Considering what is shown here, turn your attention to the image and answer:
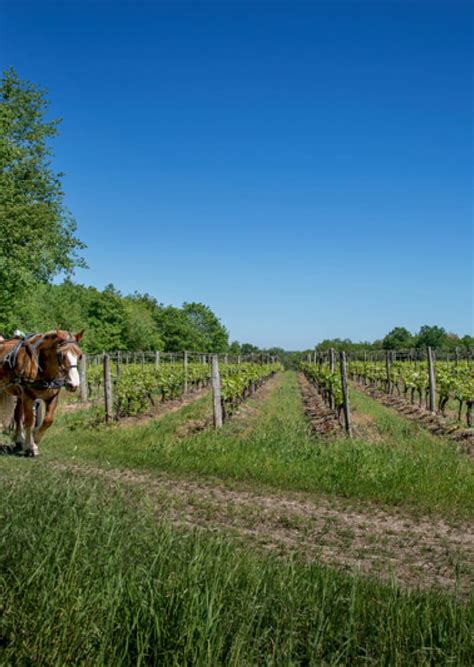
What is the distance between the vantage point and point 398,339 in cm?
11331

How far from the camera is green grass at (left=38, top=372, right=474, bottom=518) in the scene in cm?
613

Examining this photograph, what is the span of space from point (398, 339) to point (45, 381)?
4407 inches

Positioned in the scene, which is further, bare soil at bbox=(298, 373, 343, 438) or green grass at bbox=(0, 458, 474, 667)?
bare soil at bbox=(298, 373, 343, 438)

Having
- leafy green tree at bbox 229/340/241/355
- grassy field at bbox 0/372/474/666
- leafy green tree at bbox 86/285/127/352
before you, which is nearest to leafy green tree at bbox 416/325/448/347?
leafy green tree at bbox 229/340/241/355

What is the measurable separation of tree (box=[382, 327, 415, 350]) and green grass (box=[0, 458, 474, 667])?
107m

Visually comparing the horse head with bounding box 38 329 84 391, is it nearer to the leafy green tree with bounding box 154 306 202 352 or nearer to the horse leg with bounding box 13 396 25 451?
the horse leg with bounding box 13 396 25 451

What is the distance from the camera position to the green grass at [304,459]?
6.13 m

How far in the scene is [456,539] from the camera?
15.8ft

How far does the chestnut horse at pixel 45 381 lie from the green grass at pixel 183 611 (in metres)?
4.14

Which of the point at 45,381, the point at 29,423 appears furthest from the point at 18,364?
the point at 29,423

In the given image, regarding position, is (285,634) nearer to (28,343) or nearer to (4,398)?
(28,343)

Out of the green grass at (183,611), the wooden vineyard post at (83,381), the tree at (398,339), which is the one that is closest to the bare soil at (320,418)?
the wooden vineyard post at (83,381)

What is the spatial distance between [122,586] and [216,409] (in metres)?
8.04

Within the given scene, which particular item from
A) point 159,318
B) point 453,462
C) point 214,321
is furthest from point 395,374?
point 214,321
